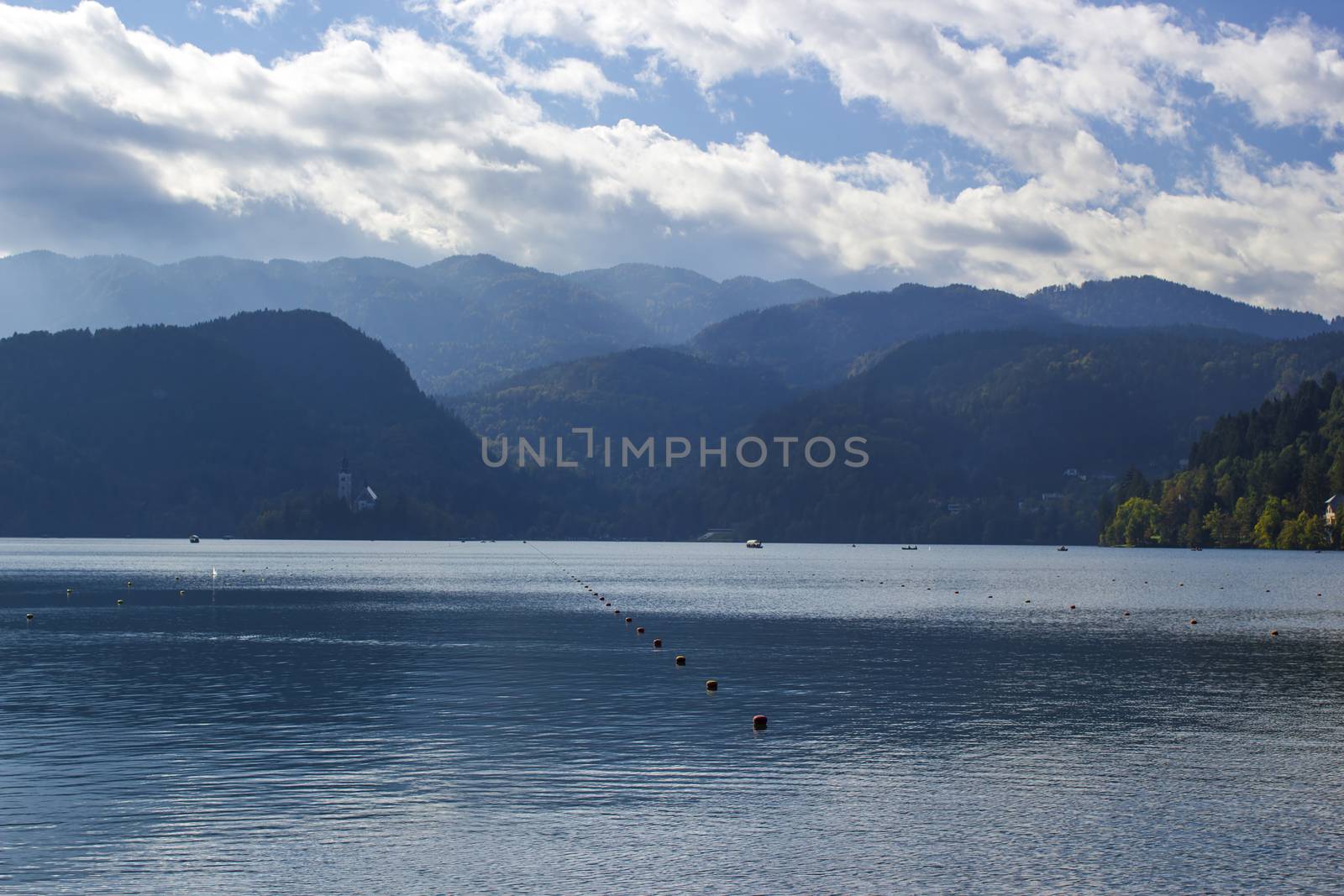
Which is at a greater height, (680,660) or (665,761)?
(665,761)

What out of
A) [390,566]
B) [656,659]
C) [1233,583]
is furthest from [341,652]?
[390,566]

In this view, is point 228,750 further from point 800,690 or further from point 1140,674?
point 1140,674

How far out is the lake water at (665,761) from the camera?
25594 mm

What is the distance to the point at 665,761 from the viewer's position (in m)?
36.3

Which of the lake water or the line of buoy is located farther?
the line of buoy

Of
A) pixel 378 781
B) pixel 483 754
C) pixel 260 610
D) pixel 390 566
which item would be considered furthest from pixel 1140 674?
pixel 390 566

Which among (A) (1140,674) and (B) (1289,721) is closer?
(B) (1289,721)

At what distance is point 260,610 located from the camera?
101 metres

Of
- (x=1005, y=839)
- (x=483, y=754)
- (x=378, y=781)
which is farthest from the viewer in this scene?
(x=483, y=754)

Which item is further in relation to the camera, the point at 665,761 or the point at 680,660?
the point at 680,660

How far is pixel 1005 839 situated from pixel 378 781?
563 inches

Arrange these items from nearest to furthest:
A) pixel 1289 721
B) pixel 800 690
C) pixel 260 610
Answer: pixel 1289 721
pixel 800 690
pixel 260 610

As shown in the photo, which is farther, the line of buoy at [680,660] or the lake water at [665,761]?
the line of buoy at [680,660]

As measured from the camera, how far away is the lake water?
25.6m
